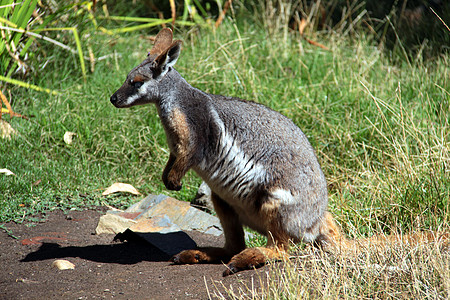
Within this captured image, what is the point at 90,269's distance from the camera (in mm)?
4094

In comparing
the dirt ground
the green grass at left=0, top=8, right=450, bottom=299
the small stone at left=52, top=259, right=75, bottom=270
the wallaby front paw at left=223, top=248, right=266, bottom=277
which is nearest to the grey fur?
the wallaby front paw at left=223, top=248, right=266, bottom=277

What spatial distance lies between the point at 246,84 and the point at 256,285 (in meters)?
3.44

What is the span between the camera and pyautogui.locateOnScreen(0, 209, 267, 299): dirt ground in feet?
11.8

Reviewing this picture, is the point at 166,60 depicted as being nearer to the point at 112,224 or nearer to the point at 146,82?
the point at 146,82

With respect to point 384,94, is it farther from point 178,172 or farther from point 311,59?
point 178,172

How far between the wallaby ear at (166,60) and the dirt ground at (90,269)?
A: 147 cm

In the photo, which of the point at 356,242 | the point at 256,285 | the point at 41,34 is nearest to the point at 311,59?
the point at 41,34

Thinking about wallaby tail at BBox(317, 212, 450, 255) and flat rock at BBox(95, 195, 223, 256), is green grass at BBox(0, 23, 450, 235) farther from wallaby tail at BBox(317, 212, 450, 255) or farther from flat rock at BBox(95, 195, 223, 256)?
flat rock at BBox(95, 195, 223, 256)

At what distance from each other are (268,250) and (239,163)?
66 cm

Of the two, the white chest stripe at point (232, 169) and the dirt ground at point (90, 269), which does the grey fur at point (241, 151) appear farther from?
the dirt ground at point (90, 269)

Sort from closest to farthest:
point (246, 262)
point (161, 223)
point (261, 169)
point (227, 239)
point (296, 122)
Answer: point (246, 262) → point (261, 169) → point (227, 239) → point (161, 223) → point (296, 122)

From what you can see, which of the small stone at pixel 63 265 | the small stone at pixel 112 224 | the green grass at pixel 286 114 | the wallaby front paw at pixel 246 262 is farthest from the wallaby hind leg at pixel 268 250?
the small stone at pixel 112 224

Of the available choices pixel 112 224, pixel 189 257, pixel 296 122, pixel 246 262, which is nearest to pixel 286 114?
pixel 296 122

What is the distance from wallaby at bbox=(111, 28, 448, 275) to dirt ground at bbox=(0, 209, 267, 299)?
0.23 meters
